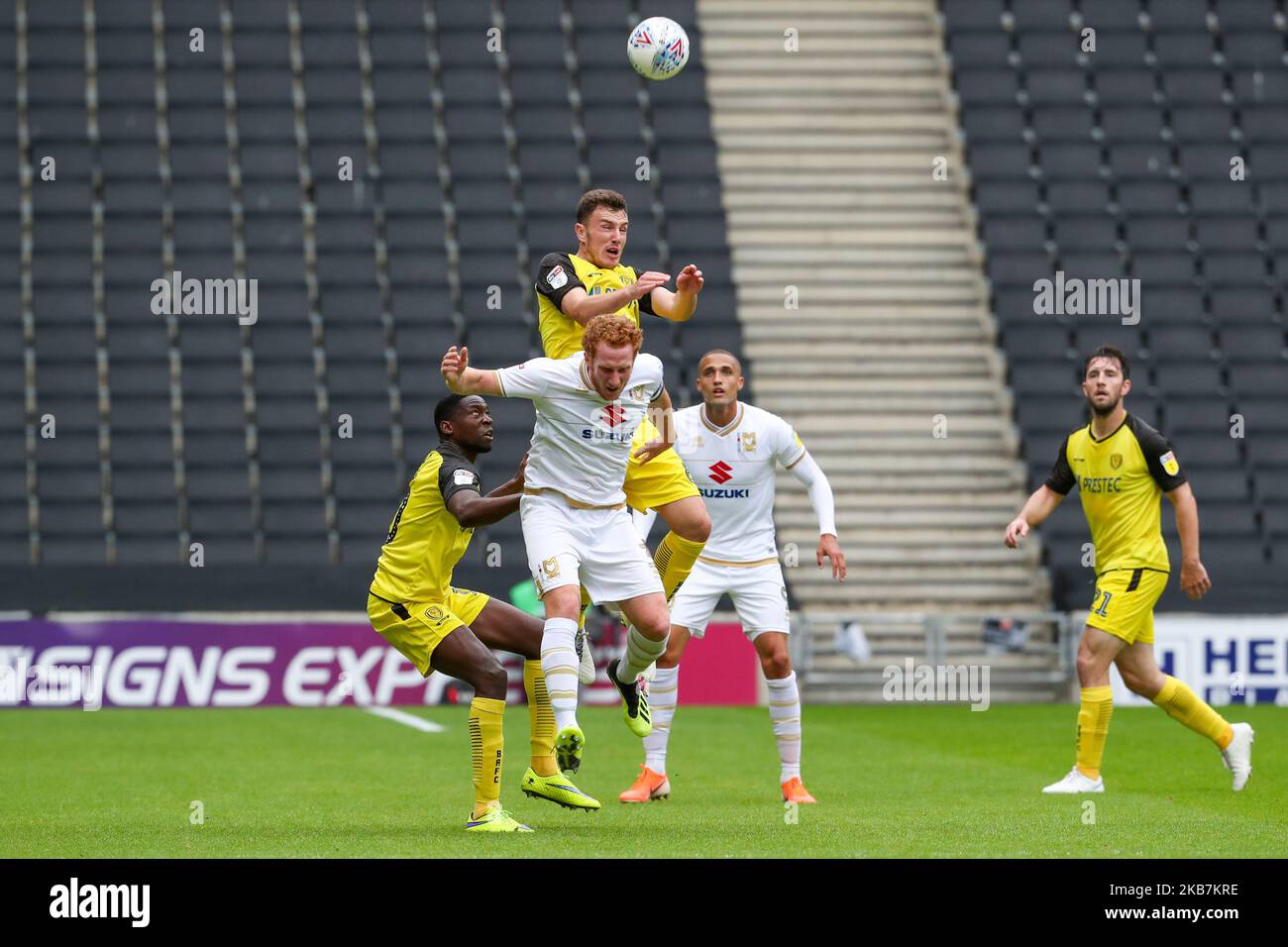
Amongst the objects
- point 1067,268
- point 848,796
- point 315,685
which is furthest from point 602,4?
point 848,796

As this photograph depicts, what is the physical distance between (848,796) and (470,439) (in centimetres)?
296

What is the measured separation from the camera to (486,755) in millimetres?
8750

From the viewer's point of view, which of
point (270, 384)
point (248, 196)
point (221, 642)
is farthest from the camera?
point (248, 196)

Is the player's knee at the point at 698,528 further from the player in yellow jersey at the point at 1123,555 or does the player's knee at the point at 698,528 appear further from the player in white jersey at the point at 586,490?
the player in yellow jersey at the point at 1123,555

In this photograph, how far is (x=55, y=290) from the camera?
71.5 feet

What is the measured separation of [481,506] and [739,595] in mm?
2503

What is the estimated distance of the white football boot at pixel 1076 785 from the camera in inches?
416

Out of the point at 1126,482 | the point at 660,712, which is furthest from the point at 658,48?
the point at 660,712

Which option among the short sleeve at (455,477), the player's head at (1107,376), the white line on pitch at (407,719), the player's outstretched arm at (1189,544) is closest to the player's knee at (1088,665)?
the player's outstretched arm at (1189,544)

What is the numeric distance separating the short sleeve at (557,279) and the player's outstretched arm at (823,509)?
1.70 meters

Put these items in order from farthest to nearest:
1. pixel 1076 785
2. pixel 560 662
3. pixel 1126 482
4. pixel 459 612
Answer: pixel 1126 482, pixel 1076 785, pixel 459 612, pixel 560 662

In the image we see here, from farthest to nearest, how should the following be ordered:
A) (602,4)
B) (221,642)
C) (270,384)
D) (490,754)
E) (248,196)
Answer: (602,4) < (248,196) < (270,384) < (221,642) < (490,754)

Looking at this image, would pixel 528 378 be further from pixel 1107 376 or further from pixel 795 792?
pixel 1107 376

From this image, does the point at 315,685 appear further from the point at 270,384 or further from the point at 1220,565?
the point at 1220,565
